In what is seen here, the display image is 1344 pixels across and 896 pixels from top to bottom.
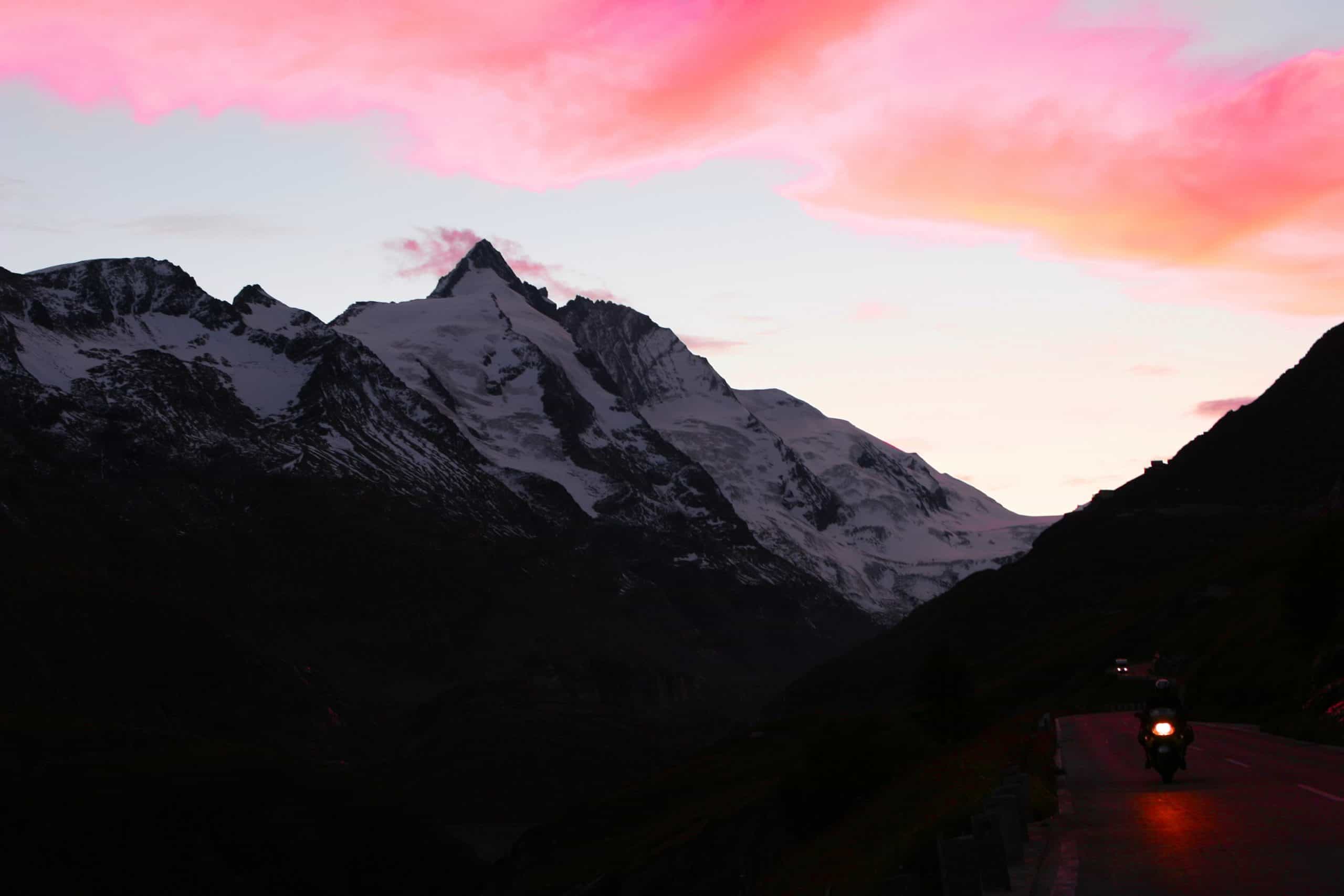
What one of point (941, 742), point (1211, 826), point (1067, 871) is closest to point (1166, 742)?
point (1211, 826)

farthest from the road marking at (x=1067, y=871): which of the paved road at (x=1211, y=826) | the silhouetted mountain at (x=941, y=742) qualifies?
the silhouetted mountain at (x=941, y=742)

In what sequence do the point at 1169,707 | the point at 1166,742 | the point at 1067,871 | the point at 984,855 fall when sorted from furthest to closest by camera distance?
1. the point at 1169,707
2. the point at 1166,742
3. the point at 1067,871
4. the point at 984,855

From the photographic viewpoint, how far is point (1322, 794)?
104ft

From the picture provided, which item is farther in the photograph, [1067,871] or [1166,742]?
[1166,742]

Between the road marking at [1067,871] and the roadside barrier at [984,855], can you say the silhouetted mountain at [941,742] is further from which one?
the roadside barrier at [984,855]

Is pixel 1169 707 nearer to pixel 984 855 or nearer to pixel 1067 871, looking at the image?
pixel 1067 871

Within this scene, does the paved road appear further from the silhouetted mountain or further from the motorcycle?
the silhouetted mountain

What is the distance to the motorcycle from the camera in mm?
38219

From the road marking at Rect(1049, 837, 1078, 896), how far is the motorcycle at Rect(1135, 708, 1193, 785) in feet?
37.6

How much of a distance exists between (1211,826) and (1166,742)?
10949mm

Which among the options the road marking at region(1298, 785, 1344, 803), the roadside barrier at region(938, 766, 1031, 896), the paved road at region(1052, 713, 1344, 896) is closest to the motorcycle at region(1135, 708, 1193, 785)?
the paved road at region(1052, 713, 1344, 896)

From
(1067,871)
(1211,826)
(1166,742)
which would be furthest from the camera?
(1166,742)

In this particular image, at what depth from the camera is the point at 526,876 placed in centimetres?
15275

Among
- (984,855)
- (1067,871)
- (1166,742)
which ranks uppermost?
(1166,742)
